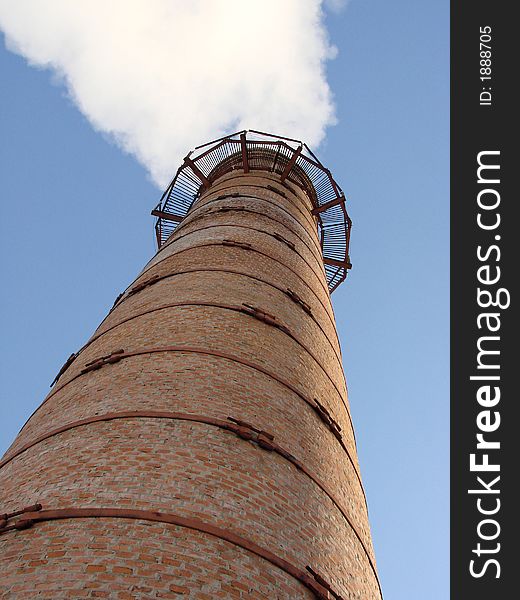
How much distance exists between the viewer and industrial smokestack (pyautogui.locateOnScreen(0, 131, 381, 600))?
9.83ft

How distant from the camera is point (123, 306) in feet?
22.0

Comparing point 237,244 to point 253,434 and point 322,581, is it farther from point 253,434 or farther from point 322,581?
point 322,581

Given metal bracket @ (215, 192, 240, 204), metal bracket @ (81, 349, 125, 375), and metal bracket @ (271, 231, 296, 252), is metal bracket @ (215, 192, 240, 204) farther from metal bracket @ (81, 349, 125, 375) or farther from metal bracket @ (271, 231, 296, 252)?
metal bracket @ (81, 349, 125, 375)

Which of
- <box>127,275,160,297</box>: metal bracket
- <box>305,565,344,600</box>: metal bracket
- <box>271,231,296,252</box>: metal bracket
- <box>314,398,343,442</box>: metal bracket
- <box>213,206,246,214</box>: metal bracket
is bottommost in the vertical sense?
<box>305,565,344,600</box>: metal bracket

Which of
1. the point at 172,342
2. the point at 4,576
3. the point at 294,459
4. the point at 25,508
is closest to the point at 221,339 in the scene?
the point at 172,342

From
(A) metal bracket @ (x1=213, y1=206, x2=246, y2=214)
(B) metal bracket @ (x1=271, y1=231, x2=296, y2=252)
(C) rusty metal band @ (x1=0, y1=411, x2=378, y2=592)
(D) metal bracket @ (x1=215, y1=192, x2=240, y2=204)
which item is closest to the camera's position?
(C) rusty metal band @ (x1=0, y1=411, x2=378, y2=592)

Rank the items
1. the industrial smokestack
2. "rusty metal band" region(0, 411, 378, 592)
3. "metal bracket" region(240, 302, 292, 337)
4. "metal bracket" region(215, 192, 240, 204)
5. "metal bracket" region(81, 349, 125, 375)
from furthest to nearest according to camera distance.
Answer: "metal bracket" region(215, 192, 240, 204)
"metal bracket" region(240, 302, 292, 337)
"metal bracket" region(81, 349, 125, 375)
"rusty metal band" region(0, 411, 378, 592)
the industrial smokestack

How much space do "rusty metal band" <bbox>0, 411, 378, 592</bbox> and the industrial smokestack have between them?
1 centimetres

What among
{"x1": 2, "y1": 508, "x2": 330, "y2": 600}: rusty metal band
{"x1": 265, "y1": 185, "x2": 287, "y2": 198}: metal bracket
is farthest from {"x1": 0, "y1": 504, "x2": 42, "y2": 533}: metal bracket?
{"x1": 265, "y1": 185, "x2": 287, "y2": 198}: metal bracket

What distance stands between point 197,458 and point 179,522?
57 centimetres

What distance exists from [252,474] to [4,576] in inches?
58.5

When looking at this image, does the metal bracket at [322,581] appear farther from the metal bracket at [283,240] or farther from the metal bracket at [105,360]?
the metal bracket at [283,240]

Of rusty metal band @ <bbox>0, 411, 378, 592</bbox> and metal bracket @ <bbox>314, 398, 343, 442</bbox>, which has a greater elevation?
metal bracket @ <bbox>314, 398, 343, 442</bbox>

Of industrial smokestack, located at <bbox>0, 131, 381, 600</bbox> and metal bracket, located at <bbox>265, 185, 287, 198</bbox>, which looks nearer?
industrial smokestack, located at <bbox>0, 131, 381, 600</bbox>
